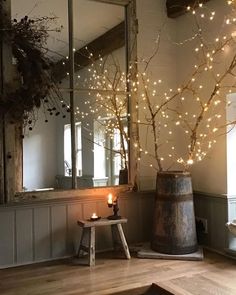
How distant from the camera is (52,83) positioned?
3.45 m

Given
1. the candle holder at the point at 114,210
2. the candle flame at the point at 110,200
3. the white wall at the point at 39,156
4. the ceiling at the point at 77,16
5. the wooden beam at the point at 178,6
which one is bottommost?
the candle holder at the point at 114,210

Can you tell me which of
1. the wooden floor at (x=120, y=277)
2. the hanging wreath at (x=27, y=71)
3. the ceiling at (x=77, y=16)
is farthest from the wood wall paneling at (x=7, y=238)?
the ceiling at (x=77, y=16)

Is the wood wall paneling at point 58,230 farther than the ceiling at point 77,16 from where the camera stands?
Yes

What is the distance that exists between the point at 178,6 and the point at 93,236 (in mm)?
2507

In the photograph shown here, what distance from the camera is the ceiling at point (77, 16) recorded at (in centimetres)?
337

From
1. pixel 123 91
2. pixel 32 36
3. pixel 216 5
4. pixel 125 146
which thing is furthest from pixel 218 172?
pixel 32 36

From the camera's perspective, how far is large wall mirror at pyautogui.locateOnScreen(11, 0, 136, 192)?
3465 mm

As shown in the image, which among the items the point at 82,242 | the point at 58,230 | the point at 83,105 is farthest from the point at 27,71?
the point at 82,242

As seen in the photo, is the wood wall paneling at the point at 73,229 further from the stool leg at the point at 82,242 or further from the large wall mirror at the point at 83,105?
the large wall mirror at the point at 83,105

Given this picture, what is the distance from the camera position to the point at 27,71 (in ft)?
10.5

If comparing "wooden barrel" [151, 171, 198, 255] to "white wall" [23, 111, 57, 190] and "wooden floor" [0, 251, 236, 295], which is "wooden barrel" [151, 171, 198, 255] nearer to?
"wooden floor" [0, 251, 236, 295]

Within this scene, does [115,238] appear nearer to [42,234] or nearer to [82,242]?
[82,242]

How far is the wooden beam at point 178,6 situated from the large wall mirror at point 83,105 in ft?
1.62

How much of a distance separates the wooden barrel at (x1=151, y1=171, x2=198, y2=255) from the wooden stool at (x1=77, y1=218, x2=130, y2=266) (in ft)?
1.14
